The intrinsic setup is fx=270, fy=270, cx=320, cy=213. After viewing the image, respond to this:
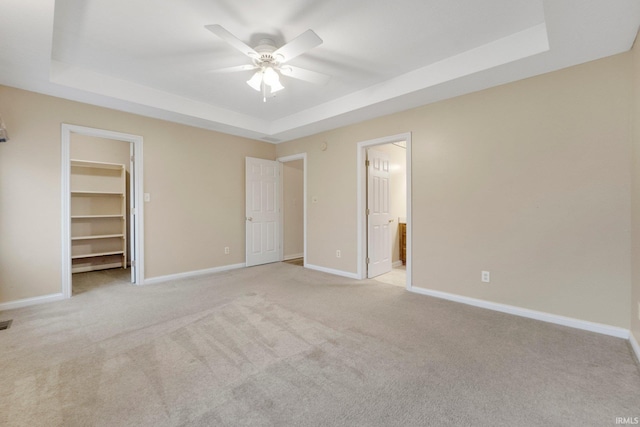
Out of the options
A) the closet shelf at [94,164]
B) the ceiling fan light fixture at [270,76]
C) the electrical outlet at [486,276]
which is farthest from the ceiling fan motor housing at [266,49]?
the closet shelf at [94,164]

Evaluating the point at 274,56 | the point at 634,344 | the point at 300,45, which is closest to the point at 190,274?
the point at 274,56

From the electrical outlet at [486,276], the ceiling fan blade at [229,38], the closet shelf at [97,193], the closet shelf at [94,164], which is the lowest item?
the electrical outlet at [486,276]

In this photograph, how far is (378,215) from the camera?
176 inches

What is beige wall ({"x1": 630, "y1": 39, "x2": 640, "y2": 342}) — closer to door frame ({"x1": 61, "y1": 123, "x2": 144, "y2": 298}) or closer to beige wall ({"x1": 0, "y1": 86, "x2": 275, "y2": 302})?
beige wall ({"x1": 0, "y1": 86, "x2": 275, "y2": 302})

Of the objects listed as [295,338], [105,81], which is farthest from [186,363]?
[105,81]

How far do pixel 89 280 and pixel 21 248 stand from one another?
1.31 meters

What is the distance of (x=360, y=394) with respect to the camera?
1.60 m

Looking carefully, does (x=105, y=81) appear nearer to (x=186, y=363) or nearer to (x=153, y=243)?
(x=153, y=243)

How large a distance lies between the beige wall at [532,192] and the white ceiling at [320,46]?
24 centimetres

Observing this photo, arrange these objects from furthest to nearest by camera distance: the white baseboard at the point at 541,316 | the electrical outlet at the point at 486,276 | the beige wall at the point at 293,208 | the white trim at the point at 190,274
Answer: the beige wall at the point at 293,208 < the white trim at the point at 190,274 < the electrical outlet at the point at 486,276 < the white baseboard at the point at 541,316

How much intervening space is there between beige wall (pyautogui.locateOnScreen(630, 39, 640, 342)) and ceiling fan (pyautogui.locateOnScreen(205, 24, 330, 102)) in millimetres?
2460

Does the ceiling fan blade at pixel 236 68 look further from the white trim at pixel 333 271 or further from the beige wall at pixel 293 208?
the white trim at pixel 333 271

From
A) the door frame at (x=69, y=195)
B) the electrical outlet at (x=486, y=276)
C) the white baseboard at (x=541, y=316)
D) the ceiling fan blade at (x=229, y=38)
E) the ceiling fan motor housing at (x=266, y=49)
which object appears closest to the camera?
the ceiling fan blade at (x=229, y=38)

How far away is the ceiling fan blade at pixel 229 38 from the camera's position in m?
1.92
